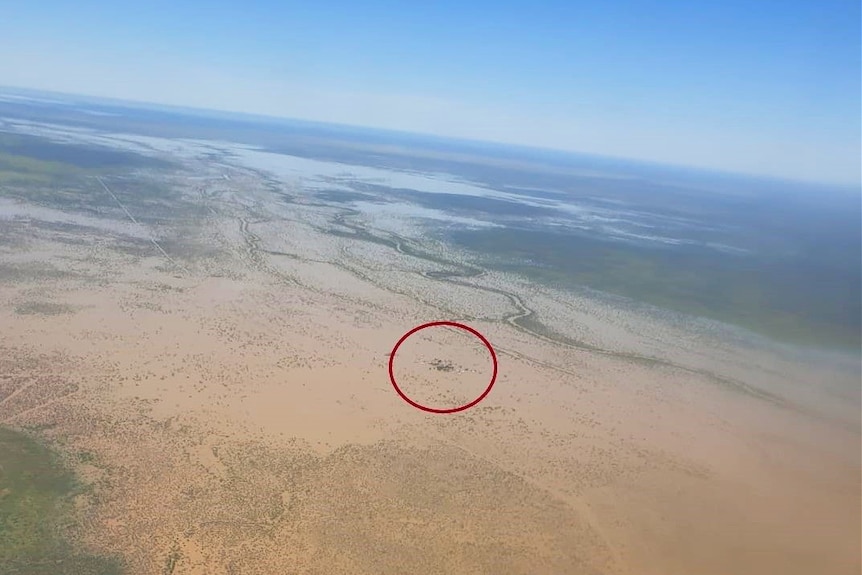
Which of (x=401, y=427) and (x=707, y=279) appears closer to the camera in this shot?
(x=401, y=427)

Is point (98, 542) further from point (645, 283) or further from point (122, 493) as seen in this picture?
point (645, 283)

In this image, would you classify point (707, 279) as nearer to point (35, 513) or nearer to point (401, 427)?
point (401, 427)

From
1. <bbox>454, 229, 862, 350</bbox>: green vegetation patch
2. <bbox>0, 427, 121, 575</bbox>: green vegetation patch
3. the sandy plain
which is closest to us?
<bbox>0, 427, 121, 575</bbox>: green vegetation patch

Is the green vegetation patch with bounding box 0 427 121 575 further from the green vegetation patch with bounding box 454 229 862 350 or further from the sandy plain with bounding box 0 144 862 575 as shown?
the green vegetation patch with bounding box 454 229 862 350

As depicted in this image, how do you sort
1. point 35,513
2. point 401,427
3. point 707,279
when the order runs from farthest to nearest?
1. point 707,279
2. point 401,427
3. point 35,513

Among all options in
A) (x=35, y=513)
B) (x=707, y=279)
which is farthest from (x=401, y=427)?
(x=707, y=279)

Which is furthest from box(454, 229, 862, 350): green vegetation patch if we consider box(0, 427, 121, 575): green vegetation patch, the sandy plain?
box(0, 427, 121, 575): green vegetation patch

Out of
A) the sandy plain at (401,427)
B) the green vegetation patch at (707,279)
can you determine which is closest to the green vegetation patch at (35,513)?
the sandy plain at (401,427)
